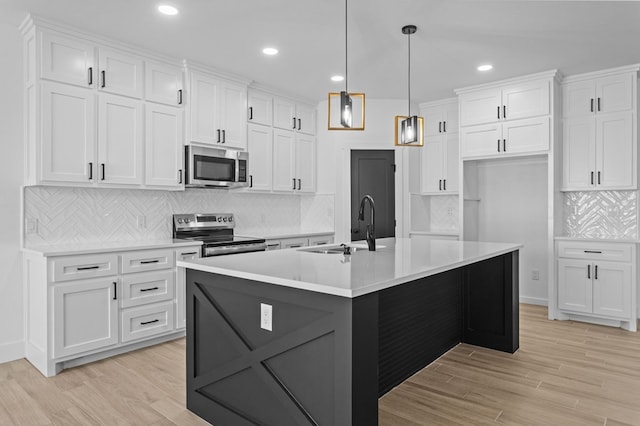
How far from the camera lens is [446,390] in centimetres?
285

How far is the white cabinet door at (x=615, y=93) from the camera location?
4496 millimetres

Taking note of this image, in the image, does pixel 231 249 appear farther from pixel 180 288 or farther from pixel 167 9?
pixel 167 9

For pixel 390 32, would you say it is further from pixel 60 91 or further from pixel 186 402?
pixel 186 402

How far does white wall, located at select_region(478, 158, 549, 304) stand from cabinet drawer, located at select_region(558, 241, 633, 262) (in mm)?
768

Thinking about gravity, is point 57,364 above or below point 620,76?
below

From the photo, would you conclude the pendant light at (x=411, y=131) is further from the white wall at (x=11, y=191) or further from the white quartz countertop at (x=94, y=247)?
the white wall at (x=11, y=191)

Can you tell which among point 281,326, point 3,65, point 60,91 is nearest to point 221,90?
point 60,91

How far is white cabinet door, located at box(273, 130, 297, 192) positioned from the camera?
5.54 metres

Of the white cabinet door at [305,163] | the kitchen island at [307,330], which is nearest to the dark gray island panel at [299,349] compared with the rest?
the kitchen island at [307,330]

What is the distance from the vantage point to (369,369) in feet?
5.94

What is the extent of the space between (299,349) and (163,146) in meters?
2.99

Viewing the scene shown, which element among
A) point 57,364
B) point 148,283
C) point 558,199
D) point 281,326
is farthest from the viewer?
point 558,199

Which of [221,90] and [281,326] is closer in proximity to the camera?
[281,326]

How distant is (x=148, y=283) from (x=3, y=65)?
2.16 metres
